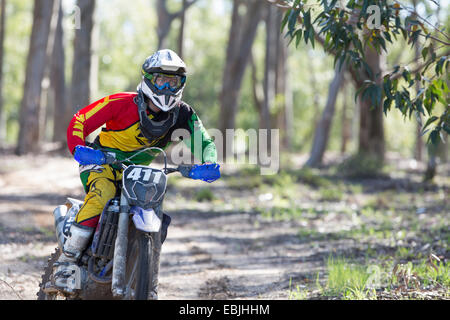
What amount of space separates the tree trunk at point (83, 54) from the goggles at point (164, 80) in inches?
526

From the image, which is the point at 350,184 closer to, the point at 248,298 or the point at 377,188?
the point at 377,188

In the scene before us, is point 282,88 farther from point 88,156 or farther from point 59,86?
point 88,156

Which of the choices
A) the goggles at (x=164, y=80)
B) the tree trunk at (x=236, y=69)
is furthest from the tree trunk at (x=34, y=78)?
the goggles at (x=164, y=80)

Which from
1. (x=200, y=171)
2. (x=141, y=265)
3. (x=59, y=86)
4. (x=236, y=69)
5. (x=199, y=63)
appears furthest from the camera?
(x=199, y=63)

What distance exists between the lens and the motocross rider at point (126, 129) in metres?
4.86

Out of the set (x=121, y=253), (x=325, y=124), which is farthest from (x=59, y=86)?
(x=121, y=253)

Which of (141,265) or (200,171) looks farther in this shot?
(200,171)

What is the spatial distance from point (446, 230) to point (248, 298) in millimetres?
4428

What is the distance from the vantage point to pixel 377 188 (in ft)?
53.2

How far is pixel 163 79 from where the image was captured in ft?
16.4

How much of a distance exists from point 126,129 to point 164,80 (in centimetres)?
55

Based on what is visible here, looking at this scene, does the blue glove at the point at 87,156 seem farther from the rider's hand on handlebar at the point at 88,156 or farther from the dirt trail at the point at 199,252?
the dirt trail at the point at 199,252

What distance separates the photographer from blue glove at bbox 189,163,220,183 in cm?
479
